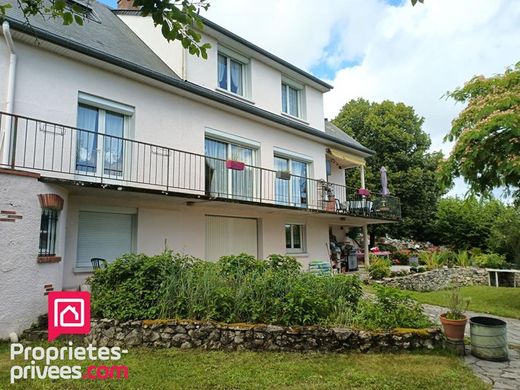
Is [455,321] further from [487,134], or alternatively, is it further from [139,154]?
[139,154]

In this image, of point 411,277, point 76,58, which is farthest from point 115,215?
point 411,277

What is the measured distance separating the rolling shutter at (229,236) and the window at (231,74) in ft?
18.1

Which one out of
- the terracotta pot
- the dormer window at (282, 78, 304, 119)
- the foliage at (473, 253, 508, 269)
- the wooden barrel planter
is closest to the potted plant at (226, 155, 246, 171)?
the dormer window at (282, 78, 304, 119)

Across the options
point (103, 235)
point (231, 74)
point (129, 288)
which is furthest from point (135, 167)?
point (231, 74)

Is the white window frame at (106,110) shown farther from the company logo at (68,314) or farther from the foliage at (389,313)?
the foliage at (389,313)

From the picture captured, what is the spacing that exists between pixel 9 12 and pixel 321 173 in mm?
13522

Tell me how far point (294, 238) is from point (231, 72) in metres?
7.94

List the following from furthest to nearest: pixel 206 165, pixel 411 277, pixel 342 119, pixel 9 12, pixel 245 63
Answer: pixel 342 119 → pixel 411 277 → pixel 245 63 → pixel 206 165 → pixel 9 12

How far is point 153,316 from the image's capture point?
6766 mm

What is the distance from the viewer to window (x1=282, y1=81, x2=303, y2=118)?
58.1 ft

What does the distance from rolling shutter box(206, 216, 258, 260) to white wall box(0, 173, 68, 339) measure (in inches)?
250

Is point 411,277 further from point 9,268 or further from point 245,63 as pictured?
point 9,268

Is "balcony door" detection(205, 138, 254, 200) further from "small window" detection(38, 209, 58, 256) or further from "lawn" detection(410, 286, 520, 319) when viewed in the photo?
"lawn" detection(410, 286, 520, 319)

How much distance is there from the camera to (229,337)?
6.55 meters
